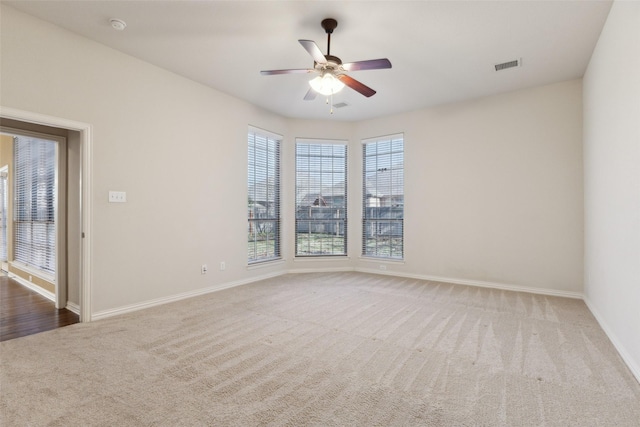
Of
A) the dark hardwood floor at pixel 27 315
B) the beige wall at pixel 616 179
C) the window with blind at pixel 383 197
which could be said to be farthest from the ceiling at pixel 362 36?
the dark hardwood floor at pixel 27 315

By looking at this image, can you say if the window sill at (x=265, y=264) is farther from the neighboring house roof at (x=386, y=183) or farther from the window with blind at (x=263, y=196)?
the neighboring house roof at (x=386, y=183)

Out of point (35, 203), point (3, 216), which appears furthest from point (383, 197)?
point (3, 216)

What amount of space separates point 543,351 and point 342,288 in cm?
267

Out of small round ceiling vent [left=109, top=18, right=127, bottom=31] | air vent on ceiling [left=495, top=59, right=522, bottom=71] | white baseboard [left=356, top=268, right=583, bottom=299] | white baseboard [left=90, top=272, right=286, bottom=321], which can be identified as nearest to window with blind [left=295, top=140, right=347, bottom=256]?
white baseboard [left=356, top=268, right=583, bottom=299]

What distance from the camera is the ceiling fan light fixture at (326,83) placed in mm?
3061

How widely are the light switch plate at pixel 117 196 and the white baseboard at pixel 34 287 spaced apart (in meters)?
1.89

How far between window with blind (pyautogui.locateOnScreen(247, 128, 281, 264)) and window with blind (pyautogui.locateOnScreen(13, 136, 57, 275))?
2.67 meters

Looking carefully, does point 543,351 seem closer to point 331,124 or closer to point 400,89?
point 400,89

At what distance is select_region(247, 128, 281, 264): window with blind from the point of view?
5379 mm

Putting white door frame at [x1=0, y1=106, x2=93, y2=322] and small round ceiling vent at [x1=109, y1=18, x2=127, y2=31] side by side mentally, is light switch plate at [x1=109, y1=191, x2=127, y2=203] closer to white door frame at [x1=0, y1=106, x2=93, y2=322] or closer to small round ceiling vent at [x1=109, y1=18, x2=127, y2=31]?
white door frame at [x1=0, y1=106, x2=93, y2=322]

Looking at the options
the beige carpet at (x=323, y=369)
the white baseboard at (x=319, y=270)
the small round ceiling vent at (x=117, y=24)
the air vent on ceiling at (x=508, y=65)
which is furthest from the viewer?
the white baseboard at (x=319, y=270)

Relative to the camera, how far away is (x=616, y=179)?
2.77 metres

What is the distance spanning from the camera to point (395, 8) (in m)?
2.81

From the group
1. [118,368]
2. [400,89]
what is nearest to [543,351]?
[118,368]
